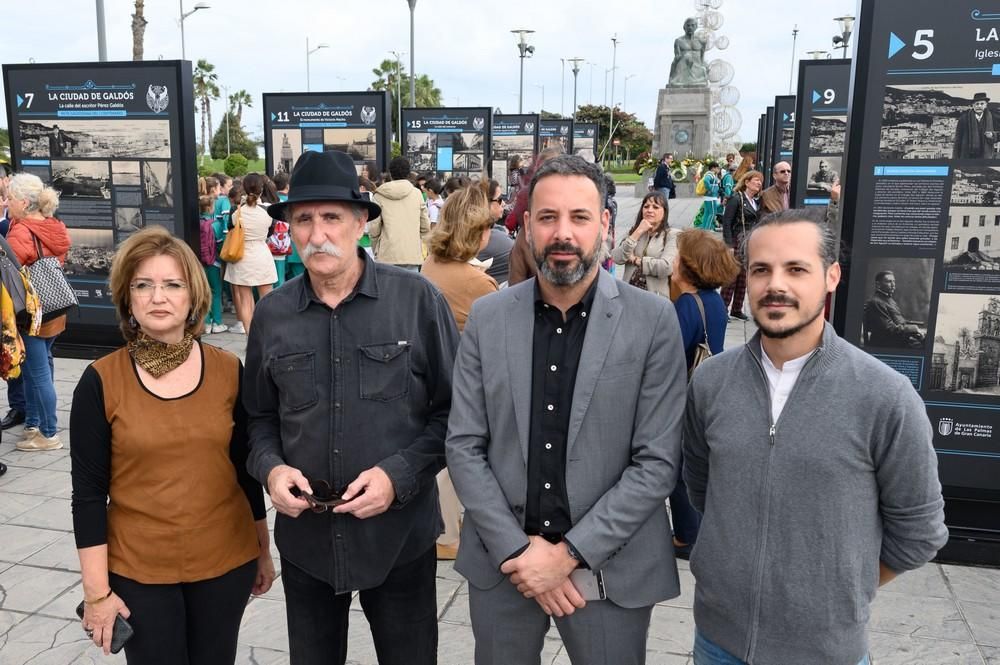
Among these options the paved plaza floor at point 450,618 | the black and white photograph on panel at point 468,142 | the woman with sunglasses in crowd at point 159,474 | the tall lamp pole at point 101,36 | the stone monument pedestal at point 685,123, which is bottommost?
the paved plaza floor at point 450,618

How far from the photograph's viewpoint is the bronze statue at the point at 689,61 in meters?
44.9

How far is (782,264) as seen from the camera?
1.89 meters

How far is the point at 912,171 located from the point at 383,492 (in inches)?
129

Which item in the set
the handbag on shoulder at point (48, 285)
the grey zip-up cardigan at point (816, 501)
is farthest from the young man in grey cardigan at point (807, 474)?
the handbag on shoulder at point (48, 285)

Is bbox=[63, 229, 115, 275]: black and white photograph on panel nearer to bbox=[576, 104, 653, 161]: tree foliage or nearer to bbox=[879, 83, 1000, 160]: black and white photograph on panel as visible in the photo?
bbox=[879, 83, 1000, 160]: black and white photograph on panel

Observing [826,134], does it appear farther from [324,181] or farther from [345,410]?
[345,410]

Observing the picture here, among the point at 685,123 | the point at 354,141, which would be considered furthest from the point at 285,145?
the point at 685,123

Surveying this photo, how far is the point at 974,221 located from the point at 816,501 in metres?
2.84

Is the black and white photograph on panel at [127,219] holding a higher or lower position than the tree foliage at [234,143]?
lower

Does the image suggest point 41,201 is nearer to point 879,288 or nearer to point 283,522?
point 283,522

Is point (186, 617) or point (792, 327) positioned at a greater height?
point (792, 327)

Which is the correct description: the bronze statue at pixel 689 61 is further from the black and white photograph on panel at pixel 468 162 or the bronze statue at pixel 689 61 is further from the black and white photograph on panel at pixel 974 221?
the black and white photograph on panel at pixel 974 221

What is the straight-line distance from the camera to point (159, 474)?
2.26 meters

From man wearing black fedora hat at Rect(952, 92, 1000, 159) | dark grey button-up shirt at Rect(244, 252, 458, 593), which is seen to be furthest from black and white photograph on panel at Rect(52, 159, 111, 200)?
man wearing black fedora hat at Rect(952, 92, 1000, 159)
